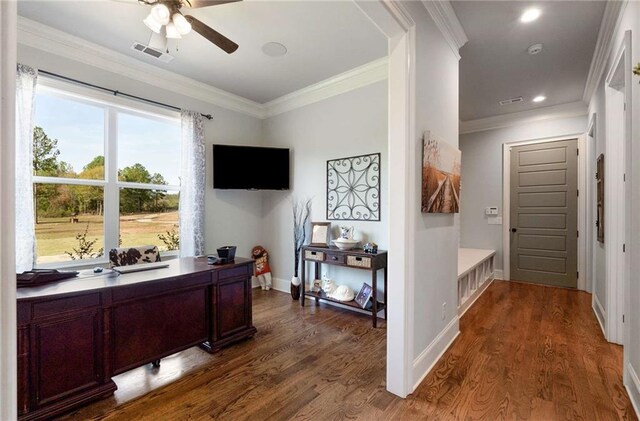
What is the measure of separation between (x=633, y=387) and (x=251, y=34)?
3931mm

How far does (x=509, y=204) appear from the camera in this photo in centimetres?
490

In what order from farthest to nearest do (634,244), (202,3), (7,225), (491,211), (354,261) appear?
(491,211) → (354,261) → (202,3) → (634,244) → (7,225)

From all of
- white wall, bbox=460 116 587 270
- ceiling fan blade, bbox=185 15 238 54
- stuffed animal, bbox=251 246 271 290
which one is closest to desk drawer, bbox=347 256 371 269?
stuffed animal, bbox=251 246 271 290

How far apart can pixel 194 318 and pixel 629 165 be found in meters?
3.26

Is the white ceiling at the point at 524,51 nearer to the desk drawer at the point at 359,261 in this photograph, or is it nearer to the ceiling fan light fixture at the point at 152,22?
the ceiling fan light fixture at the point at 152,22

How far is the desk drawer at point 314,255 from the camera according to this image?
138 inches

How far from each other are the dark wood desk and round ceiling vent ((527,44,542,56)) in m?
3.63

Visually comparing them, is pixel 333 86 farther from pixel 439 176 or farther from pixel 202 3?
pixel 439 176

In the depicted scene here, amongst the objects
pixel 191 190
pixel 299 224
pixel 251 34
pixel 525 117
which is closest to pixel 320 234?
pixel 299 224

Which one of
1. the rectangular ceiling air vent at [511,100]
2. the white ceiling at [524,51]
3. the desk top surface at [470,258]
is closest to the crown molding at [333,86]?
the white ceiling at [524,51]

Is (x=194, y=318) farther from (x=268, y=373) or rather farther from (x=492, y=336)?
(x=492, y=336)

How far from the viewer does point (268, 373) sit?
7.10 ft

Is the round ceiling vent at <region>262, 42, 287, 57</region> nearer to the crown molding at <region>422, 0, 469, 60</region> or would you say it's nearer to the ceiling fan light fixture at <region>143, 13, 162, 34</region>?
the ceiling fan light fixture at <region>143, 13, 162, 34</region>

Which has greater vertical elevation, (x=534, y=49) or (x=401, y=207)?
(x=534, y=49)
